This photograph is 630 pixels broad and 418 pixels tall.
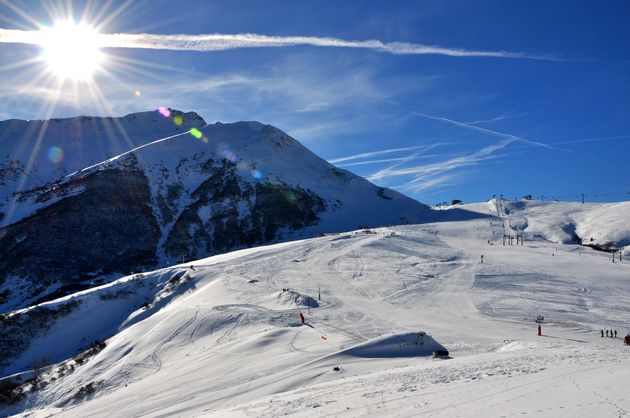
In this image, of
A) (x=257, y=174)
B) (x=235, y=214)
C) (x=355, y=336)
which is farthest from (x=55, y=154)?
(x=355, y=336)

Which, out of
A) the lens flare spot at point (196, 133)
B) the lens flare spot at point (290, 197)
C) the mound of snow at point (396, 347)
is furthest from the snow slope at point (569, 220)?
the lens flare spot at point (196, 133)

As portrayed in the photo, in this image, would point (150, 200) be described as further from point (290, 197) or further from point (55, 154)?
point (55, 154)

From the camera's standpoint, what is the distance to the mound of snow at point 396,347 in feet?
64.3

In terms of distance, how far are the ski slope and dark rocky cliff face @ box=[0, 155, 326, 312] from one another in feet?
89.9

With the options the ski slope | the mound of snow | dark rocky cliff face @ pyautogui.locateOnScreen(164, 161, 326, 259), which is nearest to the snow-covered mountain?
dark rocky cliff face @ pyautogui.locateOnScreen(164, 161, 326, 259)

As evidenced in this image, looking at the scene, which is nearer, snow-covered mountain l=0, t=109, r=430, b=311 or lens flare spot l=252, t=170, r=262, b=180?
snow-covered mountain l=0, t=109, r=430, b=311

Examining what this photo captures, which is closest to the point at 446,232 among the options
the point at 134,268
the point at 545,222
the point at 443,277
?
the point at 545,222

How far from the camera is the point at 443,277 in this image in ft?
125

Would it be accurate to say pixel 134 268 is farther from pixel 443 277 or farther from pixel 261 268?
pixel 443 277

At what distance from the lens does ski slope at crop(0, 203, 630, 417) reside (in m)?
12.3

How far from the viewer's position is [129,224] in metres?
77.9

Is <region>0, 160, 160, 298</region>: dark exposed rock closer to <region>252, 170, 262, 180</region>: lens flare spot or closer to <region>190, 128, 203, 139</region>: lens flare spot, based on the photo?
<region>252, 170, 262, 180</region>: lens flare spot

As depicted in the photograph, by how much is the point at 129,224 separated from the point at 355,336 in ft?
212

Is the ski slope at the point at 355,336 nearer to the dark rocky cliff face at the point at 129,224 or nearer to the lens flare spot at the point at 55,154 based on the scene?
the dark rocky cliff face at the point at 129,224
